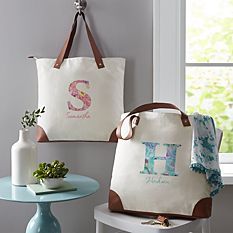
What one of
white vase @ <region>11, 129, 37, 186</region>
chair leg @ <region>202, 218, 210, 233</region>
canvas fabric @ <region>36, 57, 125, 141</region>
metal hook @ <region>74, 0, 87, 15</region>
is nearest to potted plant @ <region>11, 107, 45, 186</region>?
white vase @ <region>11, 129, 37, 186</region>

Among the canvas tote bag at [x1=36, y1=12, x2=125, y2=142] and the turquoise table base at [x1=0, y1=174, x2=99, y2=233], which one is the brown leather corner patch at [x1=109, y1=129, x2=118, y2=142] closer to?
the canvas tote bag at [x1=36, y1=12, x2=125, y2=142]

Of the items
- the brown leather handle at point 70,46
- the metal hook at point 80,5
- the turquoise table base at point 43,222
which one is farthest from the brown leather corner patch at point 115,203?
the metal hook at point 80,5

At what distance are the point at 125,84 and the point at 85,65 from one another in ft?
0.66

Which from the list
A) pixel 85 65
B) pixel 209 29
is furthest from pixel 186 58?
pixel 85 65

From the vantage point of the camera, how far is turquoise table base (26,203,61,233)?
219 centimetres

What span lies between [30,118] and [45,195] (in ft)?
1.67

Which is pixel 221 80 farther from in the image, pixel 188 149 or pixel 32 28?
pixel 32 28

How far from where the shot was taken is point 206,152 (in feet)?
6.90

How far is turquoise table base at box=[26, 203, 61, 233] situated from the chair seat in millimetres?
189

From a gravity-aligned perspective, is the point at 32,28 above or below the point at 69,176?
above

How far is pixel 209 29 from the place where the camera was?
2594 mm

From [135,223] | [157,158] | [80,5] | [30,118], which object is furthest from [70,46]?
[135,223]

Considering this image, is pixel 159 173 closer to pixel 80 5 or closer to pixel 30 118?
pixel 30 118

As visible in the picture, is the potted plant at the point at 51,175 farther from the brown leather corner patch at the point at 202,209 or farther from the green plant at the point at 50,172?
the brown leather corner patch at the point at 202,209
